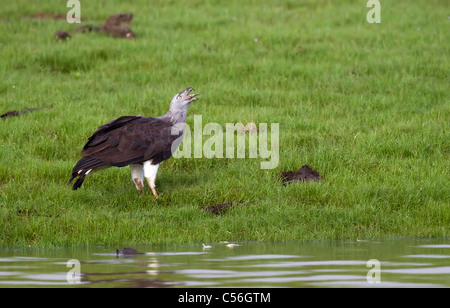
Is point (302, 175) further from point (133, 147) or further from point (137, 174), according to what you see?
point (133, 147)

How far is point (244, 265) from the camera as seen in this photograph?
7406 millimetres

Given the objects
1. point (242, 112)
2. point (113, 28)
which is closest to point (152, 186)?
point (242, 112)

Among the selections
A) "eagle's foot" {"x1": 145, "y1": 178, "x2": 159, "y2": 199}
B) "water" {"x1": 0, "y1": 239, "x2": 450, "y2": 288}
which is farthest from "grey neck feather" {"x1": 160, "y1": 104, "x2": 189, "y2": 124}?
"water" {"x1": 0, "y1": 239, "x2": 450, "y2": 288}

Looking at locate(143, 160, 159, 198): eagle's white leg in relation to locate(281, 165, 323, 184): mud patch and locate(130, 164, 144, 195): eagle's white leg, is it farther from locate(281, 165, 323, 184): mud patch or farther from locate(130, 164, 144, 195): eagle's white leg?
locate(281, 165, 323, 184): mud patch

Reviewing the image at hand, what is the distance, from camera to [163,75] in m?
15.7

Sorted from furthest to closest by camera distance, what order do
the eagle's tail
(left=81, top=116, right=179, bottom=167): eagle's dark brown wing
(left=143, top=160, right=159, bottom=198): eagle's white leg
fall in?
(left=143, top=160, right=159, bottom=198): eagle's white leg
(left=81, top=116, right=179, bottom=167): eagle's dark brown wing
the eagle's tail

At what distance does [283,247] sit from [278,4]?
13256 millimetres

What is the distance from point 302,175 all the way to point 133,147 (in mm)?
2329

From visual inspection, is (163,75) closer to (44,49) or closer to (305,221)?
(44,49)

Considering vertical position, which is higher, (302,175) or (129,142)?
(129,142)

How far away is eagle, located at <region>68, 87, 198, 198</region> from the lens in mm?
10195

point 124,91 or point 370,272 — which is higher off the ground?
point 124,91

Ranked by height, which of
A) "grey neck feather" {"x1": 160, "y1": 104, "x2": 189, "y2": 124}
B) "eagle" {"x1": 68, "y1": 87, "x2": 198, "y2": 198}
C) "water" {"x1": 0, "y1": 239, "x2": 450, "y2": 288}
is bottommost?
"water" {"x1": 0, "y1": 239, "x2": 450, "y2": 288}

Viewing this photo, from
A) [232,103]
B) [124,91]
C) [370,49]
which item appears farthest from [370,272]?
[370,49]
